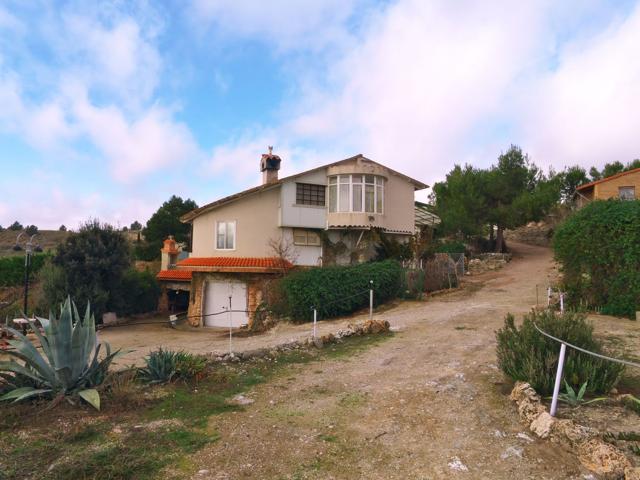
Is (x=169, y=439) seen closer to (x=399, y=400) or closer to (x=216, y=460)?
(x=216, y=460)

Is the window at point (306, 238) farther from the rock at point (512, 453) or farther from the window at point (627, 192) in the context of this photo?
the window at point (627, 192)

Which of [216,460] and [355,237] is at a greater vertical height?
[355,237]

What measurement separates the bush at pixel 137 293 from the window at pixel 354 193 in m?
13.3

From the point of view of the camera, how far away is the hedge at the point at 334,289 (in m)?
Result: 17.2

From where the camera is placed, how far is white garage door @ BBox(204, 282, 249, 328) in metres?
22.2

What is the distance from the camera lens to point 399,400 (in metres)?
6.16

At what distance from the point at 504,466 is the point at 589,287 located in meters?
11.5

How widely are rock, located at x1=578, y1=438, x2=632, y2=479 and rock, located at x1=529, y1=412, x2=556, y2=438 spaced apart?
0.41 m

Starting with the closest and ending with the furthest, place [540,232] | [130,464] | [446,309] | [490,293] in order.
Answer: [130,464]
[446,309]
[490,293]
[540,232]

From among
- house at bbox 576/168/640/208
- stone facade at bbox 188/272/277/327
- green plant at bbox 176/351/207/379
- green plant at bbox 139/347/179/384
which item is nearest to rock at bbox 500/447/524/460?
green plant at bbox 176/351/207/379

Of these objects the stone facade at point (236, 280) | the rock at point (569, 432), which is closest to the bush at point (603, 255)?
the rock at point (569, 432)

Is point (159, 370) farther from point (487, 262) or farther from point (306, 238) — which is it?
point (487, 262)

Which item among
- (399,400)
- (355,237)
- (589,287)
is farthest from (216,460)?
(355,237)

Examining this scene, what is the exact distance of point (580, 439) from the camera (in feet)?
14.3
